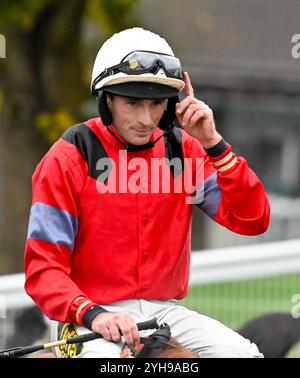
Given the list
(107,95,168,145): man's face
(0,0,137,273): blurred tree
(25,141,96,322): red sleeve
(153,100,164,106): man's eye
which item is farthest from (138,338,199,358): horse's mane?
(0,0,137,273): blurred tree

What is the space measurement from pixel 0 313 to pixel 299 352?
1609 millimetres

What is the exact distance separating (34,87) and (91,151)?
754 cm

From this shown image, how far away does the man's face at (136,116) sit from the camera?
3561 mm

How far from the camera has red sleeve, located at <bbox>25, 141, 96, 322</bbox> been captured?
3432 millimetres

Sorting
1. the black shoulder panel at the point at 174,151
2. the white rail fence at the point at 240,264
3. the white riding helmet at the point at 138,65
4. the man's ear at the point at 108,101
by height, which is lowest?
the white rail fence at the point at 240,264

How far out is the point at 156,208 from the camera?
3654mm

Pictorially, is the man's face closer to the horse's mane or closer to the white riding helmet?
the white riding helmet

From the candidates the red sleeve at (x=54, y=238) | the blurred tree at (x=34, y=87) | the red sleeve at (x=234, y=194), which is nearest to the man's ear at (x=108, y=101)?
the red sleeve at (x=54, y=238)

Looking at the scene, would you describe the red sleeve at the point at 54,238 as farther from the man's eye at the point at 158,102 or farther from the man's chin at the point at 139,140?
the man's eye at the point at 158,102

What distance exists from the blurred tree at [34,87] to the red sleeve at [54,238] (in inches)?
278

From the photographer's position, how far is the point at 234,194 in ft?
11.8

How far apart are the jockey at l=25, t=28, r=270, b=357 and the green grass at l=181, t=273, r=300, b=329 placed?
326 centimetres

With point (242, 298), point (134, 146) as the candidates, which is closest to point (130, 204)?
point (134, 146)
